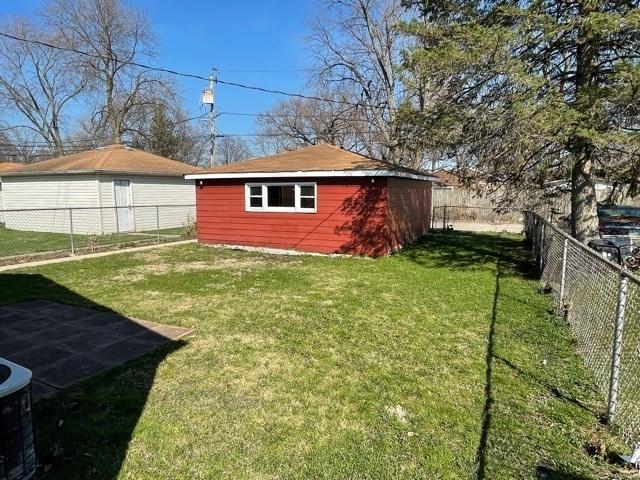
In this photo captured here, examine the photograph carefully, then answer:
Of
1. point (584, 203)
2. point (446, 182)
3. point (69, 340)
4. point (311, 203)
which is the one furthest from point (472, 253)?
point (446, 182)

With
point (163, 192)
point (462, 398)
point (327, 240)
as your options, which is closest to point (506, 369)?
point (462, 398)

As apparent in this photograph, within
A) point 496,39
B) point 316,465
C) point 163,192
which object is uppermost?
point 496,39

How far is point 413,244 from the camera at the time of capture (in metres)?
13.7

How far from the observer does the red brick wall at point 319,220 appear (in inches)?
421

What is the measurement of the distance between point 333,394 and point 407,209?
10.0m

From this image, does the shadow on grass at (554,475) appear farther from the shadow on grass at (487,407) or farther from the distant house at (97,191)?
the distant house at (97,191)

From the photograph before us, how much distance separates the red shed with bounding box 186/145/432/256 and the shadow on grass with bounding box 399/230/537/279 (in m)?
0.87

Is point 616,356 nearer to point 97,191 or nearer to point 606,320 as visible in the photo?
point 606,320

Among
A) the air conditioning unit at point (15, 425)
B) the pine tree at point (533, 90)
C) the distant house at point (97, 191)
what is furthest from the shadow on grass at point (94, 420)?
the distant house at point (97, 191)

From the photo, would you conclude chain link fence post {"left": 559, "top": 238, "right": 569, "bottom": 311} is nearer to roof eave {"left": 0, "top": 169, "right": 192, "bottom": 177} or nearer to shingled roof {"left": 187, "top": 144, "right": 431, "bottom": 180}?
shingled roof {"left": 187, "top": 144, "right": 431, "bottom": 180}

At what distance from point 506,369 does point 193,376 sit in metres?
3.00

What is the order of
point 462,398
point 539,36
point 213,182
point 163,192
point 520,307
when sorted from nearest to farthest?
point 462,398 → point 520,307 → point 539,36 → point 213,182 → point 163,192

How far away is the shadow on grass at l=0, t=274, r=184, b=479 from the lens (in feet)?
8.75

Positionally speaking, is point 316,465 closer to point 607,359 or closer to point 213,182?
point 607,359
